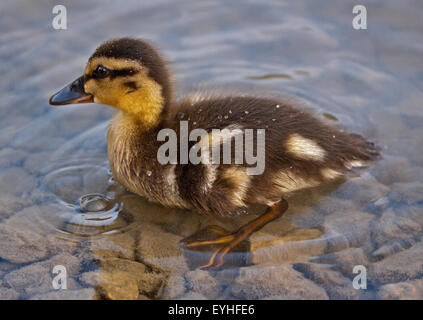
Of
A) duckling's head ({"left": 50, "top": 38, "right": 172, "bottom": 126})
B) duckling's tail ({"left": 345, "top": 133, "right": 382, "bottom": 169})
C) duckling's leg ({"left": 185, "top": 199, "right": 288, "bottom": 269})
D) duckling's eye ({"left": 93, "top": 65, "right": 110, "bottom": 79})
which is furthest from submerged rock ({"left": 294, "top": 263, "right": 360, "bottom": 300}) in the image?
duckling's eye ({"left": 93, "top": 65, "right": 110, "bottom": 79})

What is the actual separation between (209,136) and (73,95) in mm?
755

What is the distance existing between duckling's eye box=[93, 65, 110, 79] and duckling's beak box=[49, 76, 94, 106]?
0.13 m

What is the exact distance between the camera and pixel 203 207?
2.84 m

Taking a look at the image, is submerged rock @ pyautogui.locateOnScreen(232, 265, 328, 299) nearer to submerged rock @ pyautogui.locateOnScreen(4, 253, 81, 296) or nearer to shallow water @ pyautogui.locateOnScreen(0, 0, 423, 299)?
shallow water @ pyautogui.locateOnScreen(0, 0, 423, 299)

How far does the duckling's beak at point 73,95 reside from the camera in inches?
119

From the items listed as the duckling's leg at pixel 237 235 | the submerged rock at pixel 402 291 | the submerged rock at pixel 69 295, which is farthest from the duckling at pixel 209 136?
the submerged rock at pixel 402 291

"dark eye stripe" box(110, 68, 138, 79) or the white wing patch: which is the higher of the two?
"dark eye stripe" box(110, 68, 138, 79)

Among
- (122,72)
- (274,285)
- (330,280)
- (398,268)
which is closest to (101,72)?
(122,72)

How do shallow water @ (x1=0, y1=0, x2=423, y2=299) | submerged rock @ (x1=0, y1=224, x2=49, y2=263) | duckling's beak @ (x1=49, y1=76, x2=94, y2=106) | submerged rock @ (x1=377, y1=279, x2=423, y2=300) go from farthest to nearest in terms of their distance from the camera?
duckling's beak @ (x1=49, y1=76, x2=94, y2=106) < submerged rock @ (x1=0, y1=224, x2=49, y2=263) < shallow water @ (x1=0, y1=0, x2=423, y2=299) < submerged rock @ (x1=377, y1=279, x2=423, y2=300)

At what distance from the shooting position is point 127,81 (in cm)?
293

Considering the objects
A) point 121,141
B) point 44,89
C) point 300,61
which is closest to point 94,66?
point 121,141

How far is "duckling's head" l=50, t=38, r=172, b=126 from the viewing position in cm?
288

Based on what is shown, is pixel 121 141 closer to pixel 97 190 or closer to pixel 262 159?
pixel 97 190

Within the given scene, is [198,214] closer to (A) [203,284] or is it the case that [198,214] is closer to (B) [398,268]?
(A) [203,284]
